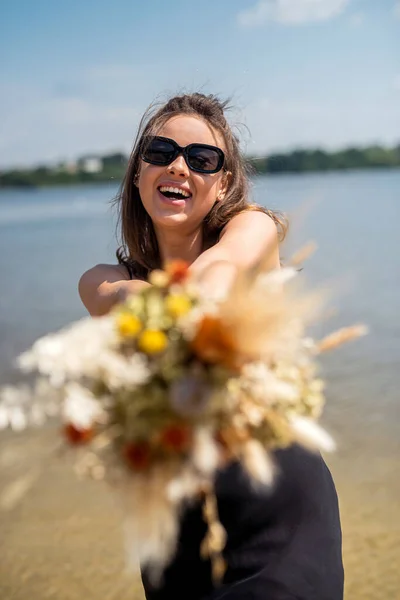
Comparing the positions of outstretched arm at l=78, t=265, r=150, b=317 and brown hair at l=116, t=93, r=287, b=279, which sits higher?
brown hair at l=116, t=93, r=287, b=279

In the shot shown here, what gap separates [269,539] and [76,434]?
1.17m

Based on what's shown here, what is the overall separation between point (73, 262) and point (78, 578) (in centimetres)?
1729

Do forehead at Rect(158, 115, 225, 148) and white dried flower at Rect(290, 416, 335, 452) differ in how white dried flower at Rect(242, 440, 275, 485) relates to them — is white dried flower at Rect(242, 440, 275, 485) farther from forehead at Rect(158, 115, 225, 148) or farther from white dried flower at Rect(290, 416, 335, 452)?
forehead at Rect(158, 115, 225, 148)

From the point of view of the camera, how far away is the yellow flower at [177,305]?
1.83m

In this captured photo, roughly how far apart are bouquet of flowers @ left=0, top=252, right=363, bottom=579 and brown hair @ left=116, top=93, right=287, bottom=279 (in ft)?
4.71

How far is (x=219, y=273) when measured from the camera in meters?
2.39

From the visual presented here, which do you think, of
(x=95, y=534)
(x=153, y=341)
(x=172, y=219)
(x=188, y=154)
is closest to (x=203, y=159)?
(x=188, y=154)

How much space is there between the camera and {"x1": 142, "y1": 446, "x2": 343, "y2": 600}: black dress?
2676 millimetres

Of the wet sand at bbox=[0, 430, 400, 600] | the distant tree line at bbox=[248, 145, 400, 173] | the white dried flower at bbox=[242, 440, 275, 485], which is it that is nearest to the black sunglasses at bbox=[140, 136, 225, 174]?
the white dried flower at bbox=[242, 440, 275, 485]

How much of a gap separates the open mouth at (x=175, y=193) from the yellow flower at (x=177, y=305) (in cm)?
140

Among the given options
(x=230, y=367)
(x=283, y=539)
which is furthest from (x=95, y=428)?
(x=283, y=539)

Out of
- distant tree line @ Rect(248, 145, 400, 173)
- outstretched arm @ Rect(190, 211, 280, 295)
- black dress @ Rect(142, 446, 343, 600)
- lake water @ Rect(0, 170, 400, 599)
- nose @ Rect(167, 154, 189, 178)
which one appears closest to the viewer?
outstretched arm @ Rect(190, 211, 280, 295)

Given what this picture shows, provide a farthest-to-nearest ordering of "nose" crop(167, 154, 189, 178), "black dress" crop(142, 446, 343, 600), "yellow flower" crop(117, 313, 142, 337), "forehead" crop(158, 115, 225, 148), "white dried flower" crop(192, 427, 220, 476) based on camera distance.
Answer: "forehead" crop(158, 115, 225, 148) < "nose" crop(167, 154, 189, 178) < "black dress" crop(142, 446, 343, 600) < "yellow flower" crop(117, 313, 142, 337) < "white dried flower" crop(192, 427, 220, 476)

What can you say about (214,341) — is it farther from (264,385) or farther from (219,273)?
(219,273)
